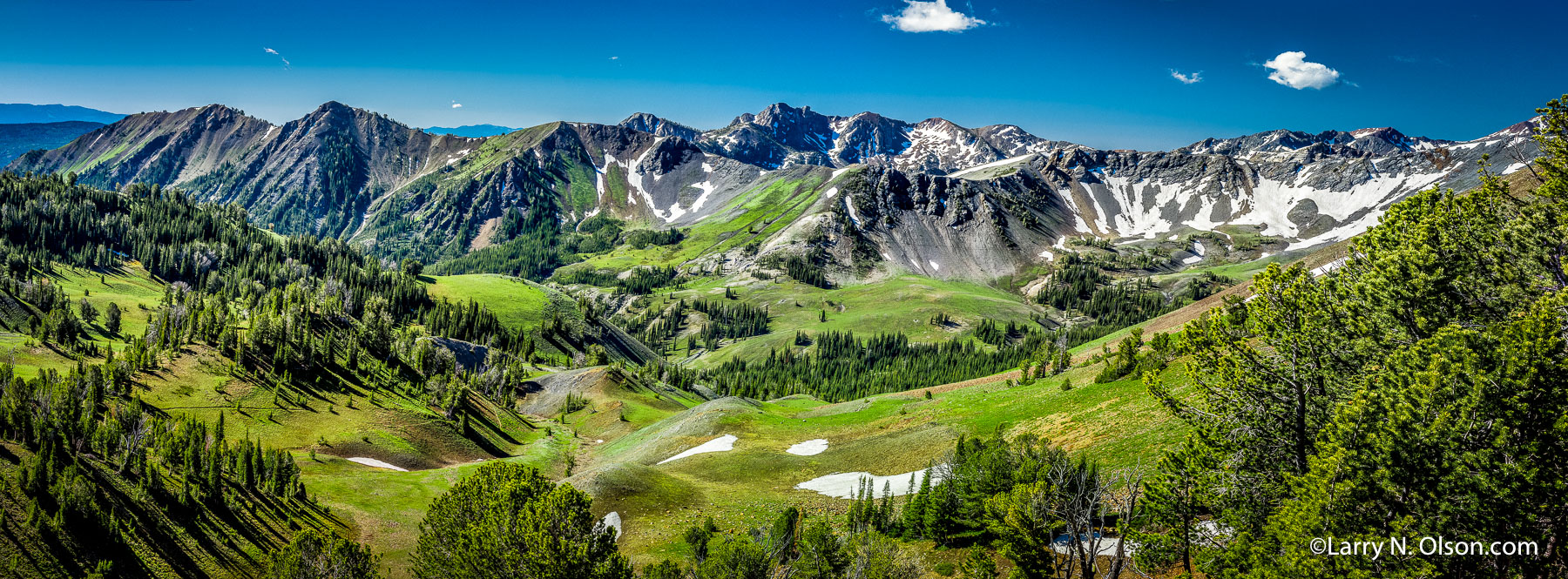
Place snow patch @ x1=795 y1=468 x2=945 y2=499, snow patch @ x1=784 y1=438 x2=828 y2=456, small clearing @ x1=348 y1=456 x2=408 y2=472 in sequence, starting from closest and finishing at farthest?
snow patch @ x1=795 y1=468 x2=945 y2=499 < small clearing @ x1=348 y1=456 x2=408 y2=472 < snow patch @ x1=784 y1=438 x2=828 y2=456

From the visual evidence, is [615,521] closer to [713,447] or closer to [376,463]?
[713,447]

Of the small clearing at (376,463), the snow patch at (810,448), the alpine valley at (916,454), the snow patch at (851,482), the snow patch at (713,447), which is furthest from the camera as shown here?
the snow patch at (713,447)

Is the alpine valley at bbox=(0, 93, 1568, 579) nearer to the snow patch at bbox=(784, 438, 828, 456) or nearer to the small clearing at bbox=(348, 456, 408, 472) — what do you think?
the snow patch at bbox=(784, 438, 828, 456)

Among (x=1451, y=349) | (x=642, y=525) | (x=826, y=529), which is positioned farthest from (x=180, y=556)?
(x=1451, y=349)

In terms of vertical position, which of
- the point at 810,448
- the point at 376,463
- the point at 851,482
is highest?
the point at 851,482

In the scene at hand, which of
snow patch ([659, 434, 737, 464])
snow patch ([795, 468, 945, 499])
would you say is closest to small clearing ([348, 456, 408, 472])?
snow patch ([659, 434, 737, 464])

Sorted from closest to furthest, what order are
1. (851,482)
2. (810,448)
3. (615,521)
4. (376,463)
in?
(615,521) < (851,482) < (376,463) < (810,448)

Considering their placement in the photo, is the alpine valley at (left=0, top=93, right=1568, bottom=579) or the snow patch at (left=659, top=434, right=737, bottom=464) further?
the snow patch at (left=659, top=434, right=737, bottom=464)

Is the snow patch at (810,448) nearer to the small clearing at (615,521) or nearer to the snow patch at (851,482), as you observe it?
the snow patch at (851,482)

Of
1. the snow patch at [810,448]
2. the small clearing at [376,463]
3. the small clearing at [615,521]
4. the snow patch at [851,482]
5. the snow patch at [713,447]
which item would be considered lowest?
the small clearing at [376,463]

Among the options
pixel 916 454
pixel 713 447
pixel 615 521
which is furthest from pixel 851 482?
pixel 713 447

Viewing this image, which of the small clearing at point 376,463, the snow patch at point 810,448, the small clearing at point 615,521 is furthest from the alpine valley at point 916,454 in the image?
the small clearing at point 376,463

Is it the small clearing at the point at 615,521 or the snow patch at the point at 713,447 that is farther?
the snow patch at the point at 713,447

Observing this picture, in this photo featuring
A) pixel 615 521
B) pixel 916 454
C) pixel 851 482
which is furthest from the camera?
pixel 916 454
